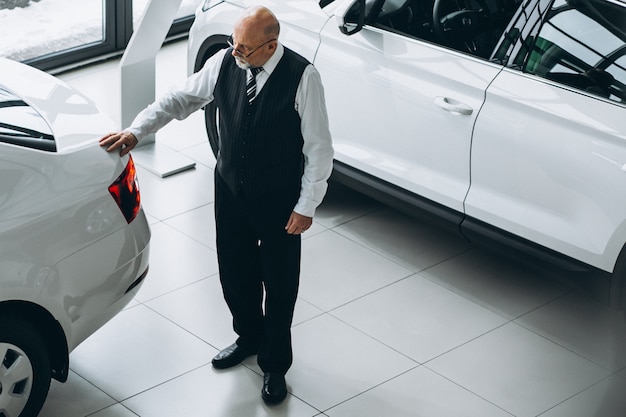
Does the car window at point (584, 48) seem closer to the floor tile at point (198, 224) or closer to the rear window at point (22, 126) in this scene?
the floor tile at point (198, 224)

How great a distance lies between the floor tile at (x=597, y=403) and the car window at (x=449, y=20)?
1.65 m

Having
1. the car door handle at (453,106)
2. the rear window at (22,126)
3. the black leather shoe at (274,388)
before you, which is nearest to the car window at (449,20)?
the car door handle at (453,106)

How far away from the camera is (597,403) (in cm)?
433

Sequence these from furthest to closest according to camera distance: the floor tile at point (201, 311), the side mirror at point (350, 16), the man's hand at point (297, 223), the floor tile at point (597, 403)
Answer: the side mirror at point (350, 16) < the floor tile at point (201, 311) < the floor tile at point (597, 403) < the man's hand at point (297, 223)

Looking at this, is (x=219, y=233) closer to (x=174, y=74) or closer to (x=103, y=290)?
(x=103, y=290)

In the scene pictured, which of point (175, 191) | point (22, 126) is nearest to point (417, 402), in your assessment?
point (22, 126)

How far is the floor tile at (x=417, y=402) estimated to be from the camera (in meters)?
4.18

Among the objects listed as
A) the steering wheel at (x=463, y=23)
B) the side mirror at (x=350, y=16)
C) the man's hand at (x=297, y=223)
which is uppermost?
the steering wheel at (x=463, y=23)

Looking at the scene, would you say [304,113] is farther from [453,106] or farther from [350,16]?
[350,16]

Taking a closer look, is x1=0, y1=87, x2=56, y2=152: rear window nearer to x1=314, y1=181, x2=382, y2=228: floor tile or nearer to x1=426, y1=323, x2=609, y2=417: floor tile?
x1=426, y1=323, x2=609, y2=417: floor tile

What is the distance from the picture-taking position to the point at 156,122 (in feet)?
13.1

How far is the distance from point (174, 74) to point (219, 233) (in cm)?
366

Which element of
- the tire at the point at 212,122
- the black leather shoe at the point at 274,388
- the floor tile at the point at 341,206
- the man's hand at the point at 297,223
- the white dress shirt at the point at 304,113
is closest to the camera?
the white dress shirt at the point at 304,113

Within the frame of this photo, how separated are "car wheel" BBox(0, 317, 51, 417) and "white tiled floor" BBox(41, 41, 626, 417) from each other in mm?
391
